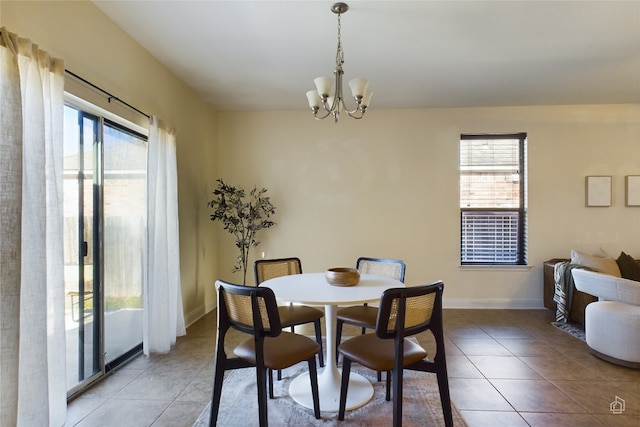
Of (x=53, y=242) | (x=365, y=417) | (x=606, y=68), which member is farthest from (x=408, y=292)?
(x=606, y=68)

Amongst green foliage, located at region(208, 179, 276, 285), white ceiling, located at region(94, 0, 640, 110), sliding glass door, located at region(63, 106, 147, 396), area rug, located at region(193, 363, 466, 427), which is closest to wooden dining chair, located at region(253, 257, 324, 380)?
area rug, located at region(193, 363, 466, 427)

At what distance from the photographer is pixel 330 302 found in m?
1.83

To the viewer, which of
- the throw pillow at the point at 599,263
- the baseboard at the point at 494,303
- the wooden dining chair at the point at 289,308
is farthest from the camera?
the baseboard at the point at 494,303

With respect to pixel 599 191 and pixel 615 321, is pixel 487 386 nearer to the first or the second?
pixel 615 321

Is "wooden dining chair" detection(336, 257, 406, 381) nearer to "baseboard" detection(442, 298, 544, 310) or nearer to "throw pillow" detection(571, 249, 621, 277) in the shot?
"baseboard" detection(442, 298, 544, 310)

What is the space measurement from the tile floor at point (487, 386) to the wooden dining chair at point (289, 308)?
75 centimetres

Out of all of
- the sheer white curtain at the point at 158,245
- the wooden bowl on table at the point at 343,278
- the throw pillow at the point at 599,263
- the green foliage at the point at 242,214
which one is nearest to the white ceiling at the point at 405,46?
the sheer white curtain at the point at 158,245

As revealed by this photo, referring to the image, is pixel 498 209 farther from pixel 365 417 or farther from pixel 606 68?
pixel 365 417

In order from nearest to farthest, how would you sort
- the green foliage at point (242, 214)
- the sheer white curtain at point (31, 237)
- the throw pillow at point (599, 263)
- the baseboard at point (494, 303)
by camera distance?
1. the sheer white curtain at point (31, 237)
2. the throw pillow at point (599, 263)
3. the green foliage at point (242, 214)
4. the baseboard at point (494, 303)

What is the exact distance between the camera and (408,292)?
1.58m

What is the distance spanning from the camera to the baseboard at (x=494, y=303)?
14.4 ft

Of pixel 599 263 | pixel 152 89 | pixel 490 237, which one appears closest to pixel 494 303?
pixel 490 237

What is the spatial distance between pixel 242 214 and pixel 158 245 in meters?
1.37

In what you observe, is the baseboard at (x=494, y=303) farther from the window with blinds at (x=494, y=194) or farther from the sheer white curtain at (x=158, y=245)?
the sheer white curtain at (x=158, y=245)
